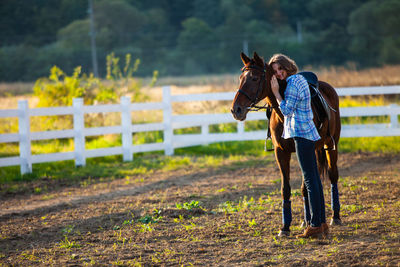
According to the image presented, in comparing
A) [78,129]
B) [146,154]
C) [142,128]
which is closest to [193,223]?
[78,129]

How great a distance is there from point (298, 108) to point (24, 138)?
22.4 feet

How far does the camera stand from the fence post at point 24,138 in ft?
32.2

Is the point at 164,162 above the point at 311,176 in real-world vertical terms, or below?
below

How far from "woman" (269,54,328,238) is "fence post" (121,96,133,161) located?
6.79 meters

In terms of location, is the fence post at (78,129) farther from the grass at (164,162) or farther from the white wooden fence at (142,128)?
the grass at (164,162)

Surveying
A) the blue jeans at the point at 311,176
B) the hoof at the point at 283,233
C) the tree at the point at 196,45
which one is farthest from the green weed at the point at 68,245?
the tree at the point at 196,45

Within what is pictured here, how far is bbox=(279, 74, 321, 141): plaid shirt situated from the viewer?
4609mm

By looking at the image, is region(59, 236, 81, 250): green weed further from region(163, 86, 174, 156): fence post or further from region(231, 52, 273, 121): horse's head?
region(163, 86, 174, 156): fence post

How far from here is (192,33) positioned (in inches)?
2227

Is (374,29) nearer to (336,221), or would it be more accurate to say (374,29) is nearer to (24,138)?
(24,138)

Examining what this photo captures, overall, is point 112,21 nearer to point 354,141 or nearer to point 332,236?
point 354,141

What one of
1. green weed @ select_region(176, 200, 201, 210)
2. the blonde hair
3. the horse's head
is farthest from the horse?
green weed @ select_region(176, 200, 201, 210)

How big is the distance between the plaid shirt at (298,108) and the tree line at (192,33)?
44.5 m

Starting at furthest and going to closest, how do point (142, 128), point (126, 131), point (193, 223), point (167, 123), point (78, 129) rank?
point (167, 123) < point (142, 128) < point (126, 131) < point (78, 129) < point (193, 223)
